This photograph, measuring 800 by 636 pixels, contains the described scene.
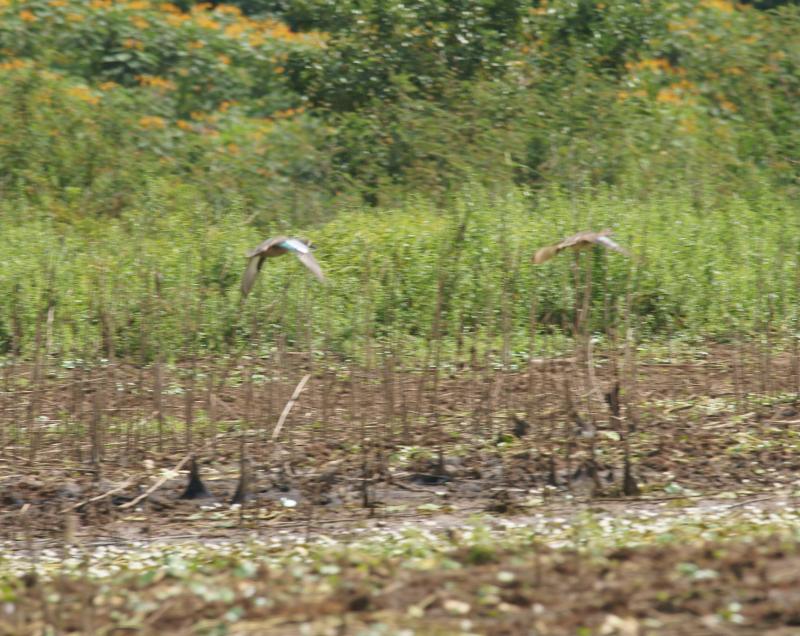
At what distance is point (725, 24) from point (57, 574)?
33.4 feet

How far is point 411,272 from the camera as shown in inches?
335

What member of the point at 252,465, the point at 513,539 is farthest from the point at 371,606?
the point at 252,465

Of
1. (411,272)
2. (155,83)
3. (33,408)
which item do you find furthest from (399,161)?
(33,408)

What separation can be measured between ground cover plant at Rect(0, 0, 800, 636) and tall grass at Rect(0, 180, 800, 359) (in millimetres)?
33

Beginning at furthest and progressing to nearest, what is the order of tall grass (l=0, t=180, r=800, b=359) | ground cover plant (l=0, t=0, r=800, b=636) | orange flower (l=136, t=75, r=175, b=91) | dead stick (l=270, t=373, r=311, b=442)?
orange flower (l=136, t=75, r=175, b=91) → tall grass (l=0, t=180, r=800, b=359) → dead stick (l=270, t=373, r=311, b=442) → ground cover plant (l=0, t=0, r=800, b=636)

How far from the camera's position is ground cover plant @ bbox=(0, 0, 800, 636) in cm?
402

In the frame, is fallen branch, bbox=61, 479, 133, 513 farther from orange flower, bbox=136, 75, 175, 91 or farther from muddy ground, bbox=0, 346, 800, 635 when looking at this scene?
orange flower, bbox=136, 75, 175, 91

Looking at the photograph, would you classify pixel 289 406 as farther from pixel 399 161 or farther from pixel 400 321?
pixel 399 161

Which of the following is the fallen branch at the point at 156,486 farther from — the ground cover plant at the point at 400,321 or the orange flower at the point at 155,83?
the orange flower at the point at 155,83

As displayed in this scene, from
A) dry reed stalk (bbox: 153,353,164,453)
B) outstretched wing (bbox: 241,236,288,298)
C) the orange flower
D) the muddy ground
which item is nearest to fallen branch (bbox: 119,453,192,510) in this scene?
the muddy ground

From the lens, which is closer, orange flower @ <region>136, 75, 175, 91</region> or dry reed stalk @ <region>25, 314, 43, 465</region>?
dry reed stalk @ <region>25, 314, 43, 465</region>

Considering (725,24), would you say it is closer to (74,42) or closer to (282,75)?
(282,75)

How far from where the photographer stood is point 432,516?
5.25 meters

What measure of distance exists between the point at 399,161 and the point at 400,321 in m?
2.53
